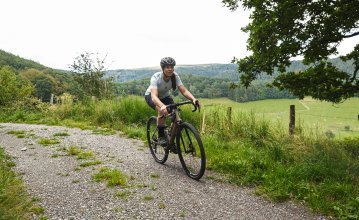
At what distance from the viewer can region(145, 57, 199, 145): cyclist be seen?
618 centimetres

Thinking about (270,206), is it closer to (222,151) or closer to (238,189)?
(238,189)

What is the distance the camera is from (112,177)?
5.83 meters

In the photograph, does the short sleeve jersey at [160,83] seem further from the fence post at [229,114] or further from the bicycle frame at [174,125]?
the fence post at [229,114]

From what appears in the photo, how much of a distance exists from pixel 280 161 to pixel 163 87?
3.01 m

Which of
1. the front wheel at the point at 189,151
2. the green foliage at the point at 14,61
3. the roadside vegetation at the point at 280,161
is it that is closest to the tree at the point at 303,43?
the roadside vegetation at the point at 280,161

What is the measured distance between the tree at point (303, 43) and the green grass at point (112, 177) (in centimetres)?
525

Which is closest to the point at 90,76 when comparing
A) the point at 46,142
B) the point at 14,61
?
the point at 46,142

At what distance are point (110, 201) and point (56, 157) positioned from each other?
3506 mm

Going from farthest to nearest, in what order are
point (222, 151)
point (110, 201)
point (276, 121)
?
point (276, 121) → point (222, 151) → point (110, 201)

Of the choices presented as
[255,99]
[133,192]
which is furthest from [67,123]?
[255,99]

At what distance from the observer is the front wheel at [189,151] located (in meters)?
5.90

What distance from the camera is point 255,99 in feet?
189

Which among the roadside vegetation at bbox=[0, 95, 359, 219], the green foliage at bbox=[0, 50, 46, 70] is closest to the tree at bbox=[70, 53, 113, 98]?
the roadside vegetation at bbox=[0, 95, 359, 219]

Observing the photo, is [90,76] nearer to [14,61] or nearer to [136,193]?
[136,193]
